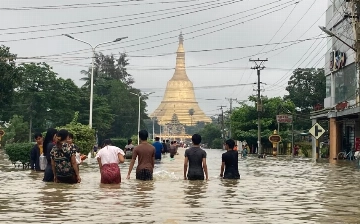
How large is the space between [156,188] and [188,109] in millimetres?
172025

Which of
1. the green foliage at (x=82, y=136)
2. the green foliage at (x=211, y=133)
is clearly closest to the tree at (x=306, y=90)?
the green foliage at (x=211, y=133)

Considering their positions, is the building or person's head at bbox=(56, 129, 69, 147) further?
the building

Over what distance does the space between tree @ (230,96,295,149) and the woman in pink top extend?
70.0 metres

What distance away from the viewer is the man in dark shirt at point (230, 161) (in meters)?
20.8

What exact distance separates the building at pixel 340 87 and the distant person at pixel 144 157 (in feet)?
100.0

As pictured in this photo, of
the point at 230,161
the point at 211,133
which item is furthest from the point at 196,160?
the point at 211,133

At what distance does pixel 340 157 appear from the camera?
2247 inches

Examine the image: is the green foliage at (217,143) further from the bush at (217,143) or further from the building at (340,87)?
the building at (340,87)

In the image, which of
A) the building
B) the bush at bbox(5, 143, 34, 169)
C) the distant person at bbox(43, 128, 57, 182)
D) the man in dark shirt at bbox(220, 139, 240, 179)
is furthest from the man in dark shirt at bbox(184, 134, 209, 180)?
the building

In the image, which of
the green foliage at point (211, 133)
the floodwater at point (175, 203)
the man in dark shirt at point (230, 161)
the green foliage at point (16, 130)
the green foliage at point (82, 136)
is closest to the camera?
the floodwater at point (175, 203)

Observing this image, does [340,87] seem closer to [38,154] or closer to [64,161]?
[38,154]

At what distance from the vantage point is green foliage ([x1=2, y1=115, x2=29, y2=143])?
81.6 meters

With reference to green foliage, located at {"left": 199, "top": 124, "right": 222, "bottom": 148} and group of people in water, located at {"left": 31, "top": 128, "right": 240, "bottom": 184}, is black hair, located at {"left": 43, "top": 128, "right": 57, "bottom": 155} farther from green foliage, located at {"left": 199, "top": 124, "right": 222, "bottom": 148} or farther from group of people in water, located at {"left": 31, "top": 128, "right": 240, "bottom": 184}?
green foliage, located at {"left": 199, "top": 124, "right": 222, "bottom": 148}

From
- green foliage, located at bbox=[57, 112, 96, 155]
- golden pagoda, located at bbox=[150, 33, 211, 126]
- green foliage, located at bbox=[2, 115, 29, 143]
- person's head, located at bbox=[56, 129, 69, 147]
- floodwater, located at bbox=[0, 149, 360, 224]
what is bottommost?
floodwater, located at bbox=[0, 149, 360, 224]
